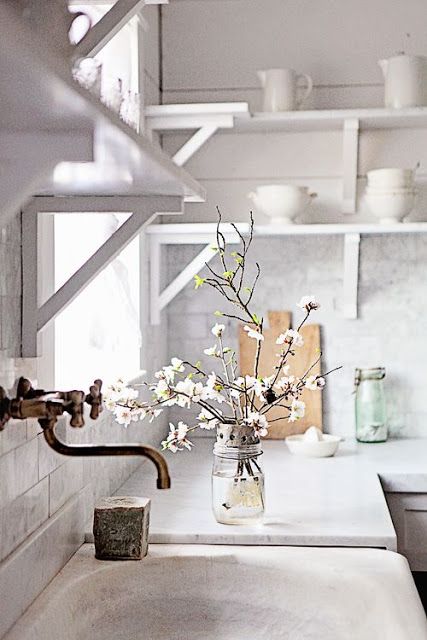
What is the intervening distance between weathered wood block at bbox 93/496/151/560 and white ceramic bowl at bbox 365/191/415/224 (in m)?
1.42

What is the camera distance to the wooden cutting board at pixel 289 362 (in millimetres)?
3191

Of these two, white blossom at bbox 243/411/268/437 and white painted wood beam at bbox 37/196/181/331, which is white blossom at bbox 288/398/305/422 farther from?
white painted wood beam at bbox 37/196/181/331

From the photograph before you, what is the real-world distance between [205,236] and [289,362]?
0.51m

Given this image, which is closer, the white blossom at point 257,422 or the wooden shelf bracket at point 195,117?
the white blossom at point 257,422

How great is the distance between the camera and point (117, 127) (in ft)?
3.05

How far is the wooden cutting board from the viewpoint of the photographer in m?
3.19

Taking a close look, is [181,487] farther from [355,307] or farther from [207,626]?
[355,307]

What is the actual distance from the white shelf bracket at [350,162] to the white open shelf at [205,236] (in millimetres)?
110

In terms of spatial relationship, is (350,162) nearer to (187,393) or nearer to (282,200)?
(282,200)

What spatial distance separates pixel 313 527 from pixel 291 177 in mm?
1477

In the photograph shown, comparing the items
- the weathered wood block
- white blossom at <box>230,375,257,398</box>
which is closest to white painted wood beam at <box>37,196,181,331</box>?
the weathered wood block

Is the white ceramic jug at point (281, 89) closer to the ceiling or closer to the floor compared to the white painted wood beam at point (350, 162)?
closer to the ceiling

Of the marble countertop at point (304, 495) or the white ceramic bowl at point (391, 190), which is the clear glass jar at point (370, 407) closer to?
the marble countertop at point (304, 495)

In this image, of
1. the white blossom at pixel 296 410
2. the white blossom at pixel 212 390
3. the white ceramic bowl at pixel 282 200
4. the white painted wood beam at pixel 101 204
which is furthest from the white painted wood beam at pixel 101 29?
the white ceramic bowl at pixel 282 200
